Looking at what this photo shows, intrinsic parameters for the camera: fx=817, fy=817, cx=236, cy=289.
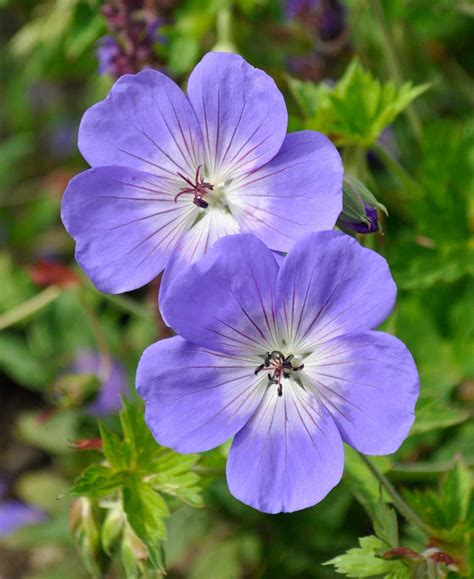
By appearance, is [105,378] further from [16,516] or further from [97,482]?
[97,482]

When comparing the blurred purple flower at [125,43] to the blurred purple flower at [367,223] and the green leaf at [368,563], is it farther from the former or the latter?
the green leaf at [368,563]

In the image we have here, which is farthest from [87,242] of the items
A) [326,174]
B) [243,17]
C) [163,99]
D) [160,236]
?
[243,17]

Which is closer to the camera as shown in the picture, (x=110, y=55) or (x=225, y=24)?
(x=110, y=55)

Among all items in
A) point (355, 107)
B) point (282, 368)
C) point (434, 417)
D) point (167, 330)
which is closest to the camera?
point (282, 368)

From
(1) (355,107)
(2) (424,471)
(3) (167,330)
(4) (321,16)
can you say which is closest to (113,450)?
(3) (167,330)

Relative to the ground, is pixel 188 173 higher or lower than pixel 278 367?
higher

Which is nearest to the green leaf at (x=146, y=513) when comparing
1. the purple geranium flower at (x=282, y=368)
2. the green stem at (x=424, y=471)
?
the purple geranium flower at (x=282, y=368)
